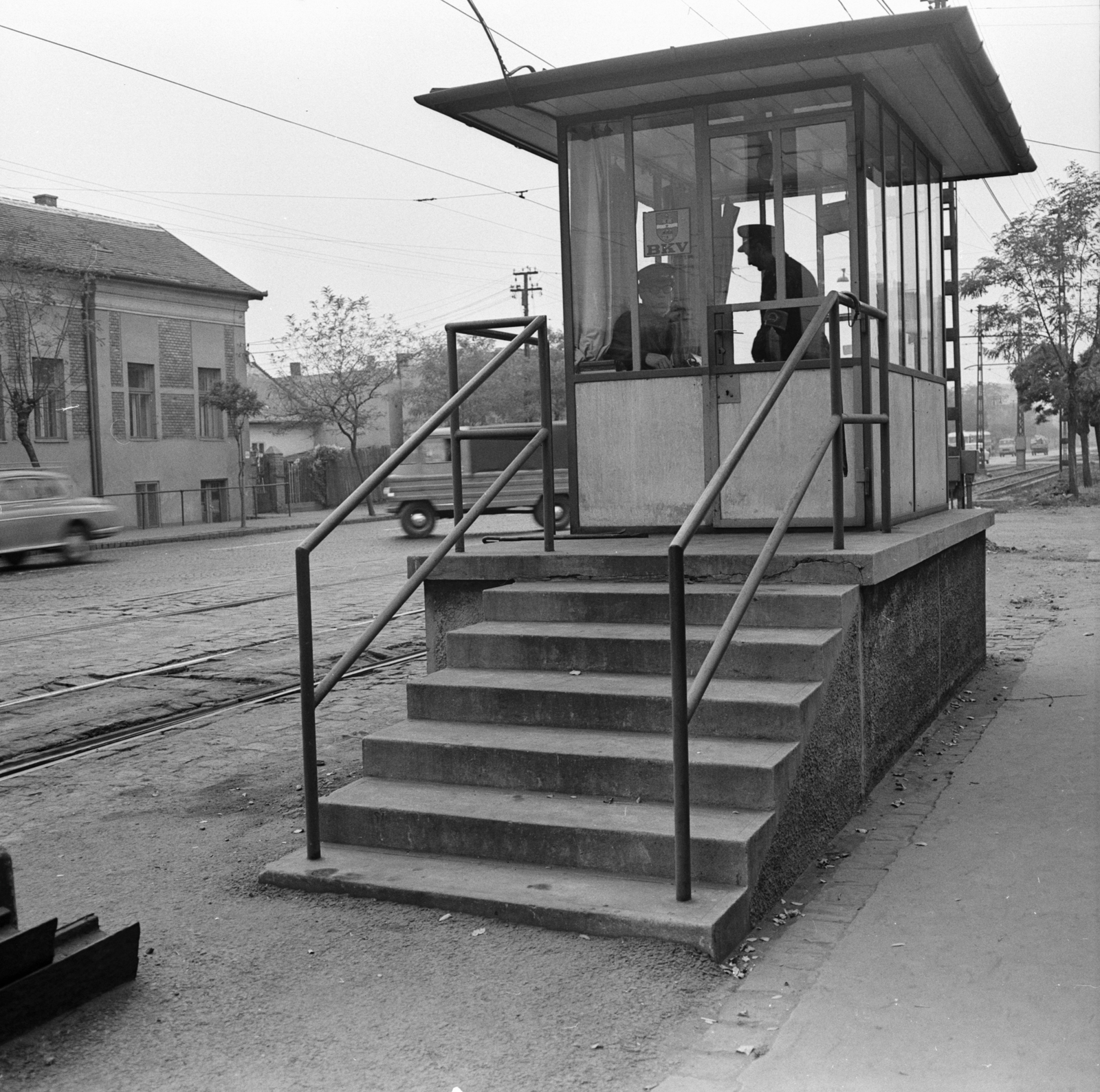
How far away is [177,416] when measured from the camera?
119 feet

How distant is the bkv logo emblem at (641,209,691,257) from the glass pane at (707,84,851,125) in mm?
571

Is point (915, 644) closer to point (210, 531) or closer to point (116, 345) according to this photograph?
point (210, 531)

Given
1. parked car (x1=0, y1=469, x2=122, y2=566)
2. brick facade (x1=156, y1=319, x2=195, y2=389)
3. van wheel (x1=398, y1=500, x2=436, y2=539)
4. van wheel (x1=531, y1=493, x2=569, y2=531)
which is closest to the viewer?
parked car (x1=0, y1=469, x2=122, y2=566)

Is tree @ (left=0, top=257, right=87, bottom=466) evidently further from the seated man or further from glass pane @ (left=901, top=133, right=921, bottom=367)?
glass pane @ (left=901, top=133, right=921, bottom=367)

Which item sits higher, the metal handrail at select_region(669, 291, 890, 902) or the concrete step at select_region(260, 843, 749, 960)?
the metal handrail at select_region(669, 291, 890, 902)

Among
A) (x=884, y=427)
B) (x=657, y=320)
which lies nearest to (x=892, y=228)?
(x=657, y=320)

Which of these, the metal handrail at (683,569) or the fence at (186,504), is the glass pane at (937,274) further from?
the fence at (186,504)

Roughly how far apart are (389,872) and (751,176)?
464 cm

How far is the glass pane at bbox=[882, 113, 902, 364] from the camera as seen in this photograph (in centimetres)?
790

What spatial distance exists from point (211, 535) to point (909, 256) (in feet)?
82.7

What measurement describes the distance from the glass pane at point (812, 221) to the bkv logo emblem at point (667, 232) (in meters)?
0.51

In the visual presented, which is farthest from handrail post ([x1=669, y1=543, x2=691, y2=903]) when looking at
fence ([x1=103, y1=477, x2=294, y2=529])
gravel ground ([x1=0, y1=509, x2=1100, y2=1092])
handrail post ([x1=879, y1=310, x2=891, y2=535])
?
fence ([x1=103, y1=477, x2=294, y2=529])

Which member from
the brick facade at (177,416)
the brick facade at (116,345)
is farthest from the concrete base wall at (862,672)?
the brick facade at (177,416)

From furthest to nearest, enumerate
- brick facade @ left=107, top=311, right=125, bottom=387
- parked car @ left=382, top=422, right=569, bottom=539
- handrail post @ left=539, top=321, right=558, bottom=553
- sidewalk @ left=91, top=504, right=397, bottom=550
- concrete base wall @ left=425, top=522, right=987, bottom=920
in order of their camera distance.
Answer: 1. brick facade @ left=107, top=311, right=125, bottom=387
2. sidewalk @ left=91, top=504, right=397, bottom=550
3. parked car @ left=382, top=422, right=569, bottom=539
4. handrail post @ left=539, top=321, right=558, bottom=553
5. concrete base wall @ left=425, top=522, right=987, bottom=920
